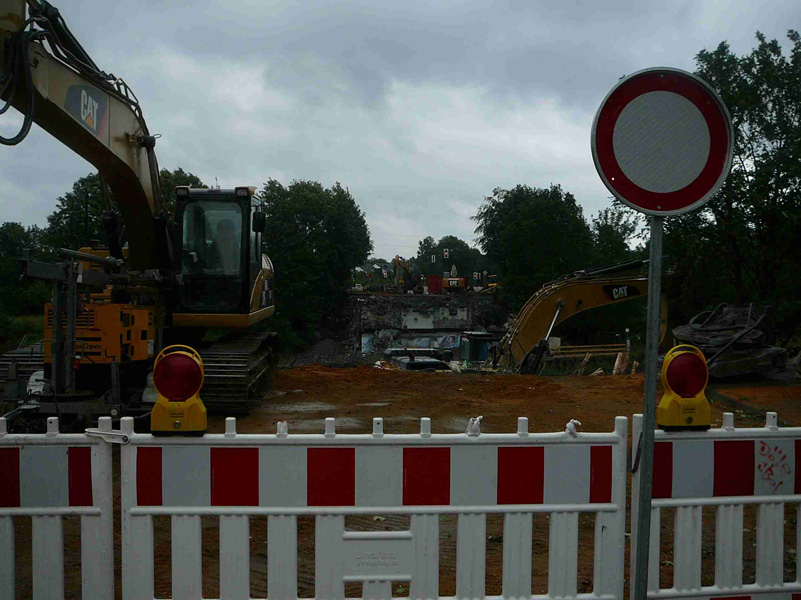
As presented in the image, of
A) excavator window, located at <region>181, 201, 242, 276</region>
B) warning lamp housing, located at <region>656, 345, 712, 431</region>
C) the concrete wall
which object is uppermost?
excavator window, located at <region>181, 201, 242, 276</region>

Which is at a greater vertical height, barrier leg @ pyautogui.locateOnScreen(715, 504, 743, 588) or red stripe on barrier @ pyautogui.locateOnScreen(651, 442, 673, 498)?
red stripe on barrier @ pyautogui.locateOnScreen(651, 442, 673, 498)

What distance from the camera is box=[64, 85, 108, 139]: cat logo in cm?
787

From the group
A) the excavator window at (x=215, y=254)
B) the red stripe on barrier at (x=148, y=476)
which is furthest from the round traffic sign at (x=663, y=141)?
the excavator window at (x=215, y=254)

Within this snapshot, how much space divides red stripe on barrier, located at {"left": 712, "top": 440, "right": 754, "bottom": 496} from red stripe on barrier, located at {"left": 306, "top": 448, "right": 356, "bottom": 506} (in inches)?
64.9

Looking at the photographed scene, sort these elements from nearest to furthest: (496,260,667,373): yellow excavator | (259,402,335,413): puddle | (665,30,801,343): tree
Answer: (259,402,335,413): puddle, (665,30,801,343): tree, (496,260,667,373): yellow excavator

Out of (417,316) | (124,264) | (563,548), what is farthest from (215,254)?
(417,316)

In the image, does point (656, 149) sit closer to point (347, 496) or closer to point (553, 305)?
point (347, 496)

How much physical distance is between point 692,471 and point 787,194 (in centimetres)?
1706

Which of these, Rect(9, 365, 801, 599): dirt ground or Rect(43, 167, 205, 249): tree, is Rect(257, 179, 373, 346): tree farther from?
Rect(9, 365, 801, 599): dirt ground

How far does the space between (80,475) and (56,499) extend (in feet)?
0.46

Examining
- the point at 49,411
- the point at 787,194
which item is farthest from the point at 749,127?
the point at 49,411

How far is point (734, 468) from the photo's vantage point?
11.5 ft

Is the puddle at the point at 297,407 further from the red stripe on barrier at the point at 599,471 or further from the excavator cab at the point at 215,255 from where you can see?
the red stripe on barrier at the point at 599,471

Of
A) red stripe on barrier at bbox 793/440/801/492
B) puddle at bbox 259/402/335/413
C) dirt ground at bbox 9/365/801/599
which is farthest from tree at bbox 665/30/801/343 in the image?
red stripe on barrier at bbox 793/440/801/492
